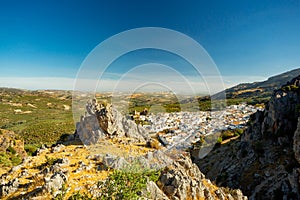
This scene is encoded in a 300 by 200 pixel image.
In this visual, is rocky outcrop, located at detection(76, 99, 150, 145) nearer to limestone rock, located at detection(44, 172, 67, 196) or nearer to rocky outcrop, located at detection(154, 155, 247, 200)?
rocky outcrop, located at detection(154, 155, 247, 200)

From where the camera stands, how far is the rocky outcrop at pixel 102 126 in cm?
2303

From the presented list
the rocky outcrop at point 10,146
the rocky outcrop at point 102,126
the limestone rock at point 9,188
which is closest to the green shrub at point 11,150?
the rocky outcrop at point 10,146

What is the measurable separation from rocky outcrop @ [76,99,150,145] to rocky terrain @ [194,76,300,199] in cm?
1251

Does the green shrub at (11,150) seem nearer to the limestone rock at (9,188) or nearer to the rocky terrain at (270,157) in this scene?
the limestone rock at (9,188)

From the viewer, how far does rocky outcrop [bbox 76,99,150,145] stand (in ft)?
75.6

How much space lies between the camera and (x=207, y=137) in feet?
157

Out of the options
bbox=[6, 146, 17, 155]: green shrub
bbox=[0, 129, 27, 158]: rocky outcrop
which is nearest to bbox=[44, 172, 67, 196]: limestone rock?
bbox=[0, 129, 27, 158]: rocky outcrop

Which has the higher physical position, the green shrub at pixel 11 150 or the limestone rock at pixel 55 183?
the limestone rock at pixel 55 183

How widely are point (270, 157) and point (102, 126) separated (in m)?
19.6

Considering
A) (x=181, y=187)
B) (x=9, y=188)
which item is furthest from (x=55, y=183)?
(x=181, y=187)

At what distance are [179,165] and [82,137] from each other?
13.2 m

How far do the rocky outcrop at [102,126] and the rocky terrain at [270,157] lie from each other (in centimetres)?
1251

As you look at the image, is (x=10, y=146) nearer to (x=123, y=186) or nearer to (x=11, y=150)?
(x=11, y=150)

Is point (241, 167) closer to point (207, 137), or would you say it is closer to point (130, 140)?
point (130, 140)
